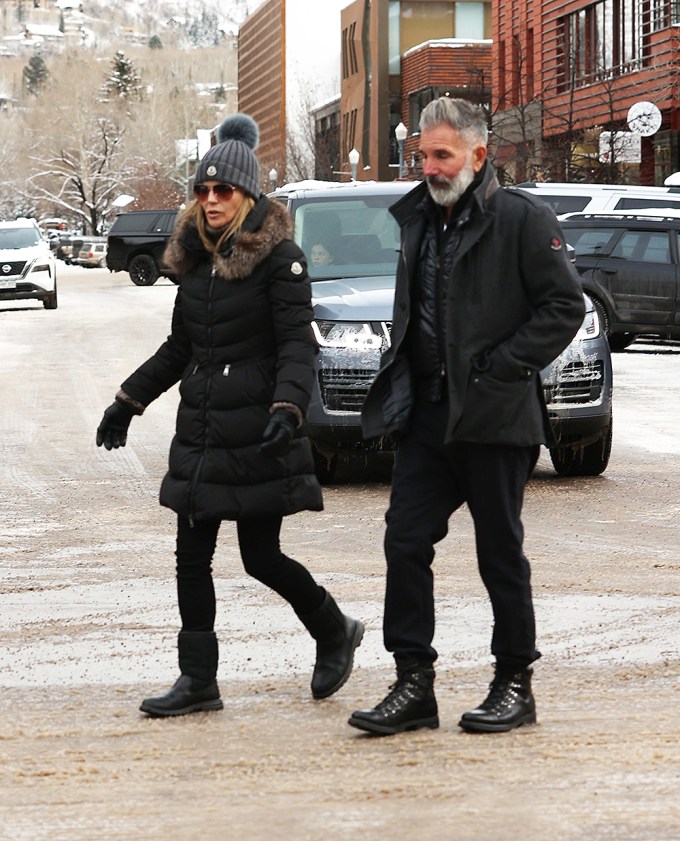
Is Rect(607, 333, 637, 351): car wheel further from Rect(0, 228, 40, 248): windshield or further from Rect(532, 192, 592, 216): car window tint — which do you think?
Rect(0, 228, 40, 248): windshield

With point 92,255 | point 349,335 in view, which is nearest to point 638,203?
point 349,335

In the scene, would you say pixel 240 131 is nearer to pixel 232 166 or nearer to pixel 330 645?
pixel 232 166

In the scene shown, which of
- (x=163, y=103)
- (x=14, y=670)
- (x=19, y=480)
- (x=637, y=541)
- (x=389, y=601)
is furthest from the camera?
(x=163, y=103)

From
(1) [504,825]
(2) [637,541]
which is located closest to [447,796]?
(1) [504,825]

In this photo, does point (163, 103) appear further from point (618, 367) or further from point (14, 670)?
point (14, 670)

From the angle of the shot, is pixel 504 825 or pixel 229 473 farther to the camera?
pixel 229 473

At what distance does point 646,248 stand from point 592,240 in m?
0.69

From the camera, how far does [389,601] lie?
17.8 ft

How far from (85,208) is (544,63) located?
Answer: 7577cm

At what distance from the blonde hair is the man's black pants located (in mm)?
820

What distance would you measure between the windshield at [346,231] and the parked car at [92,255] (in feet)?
230

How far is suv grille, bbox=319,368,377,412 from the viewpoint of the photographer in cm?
1088

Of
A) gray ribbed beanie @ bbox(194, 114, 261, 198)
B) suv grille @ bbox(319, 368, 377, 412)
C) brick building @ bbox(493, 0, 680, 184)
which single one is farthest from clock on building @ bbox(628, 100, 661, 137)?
gray ribbed beanie @ bbox(194, 114, 261, 198)

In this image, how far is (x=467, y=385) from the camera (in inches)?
207
